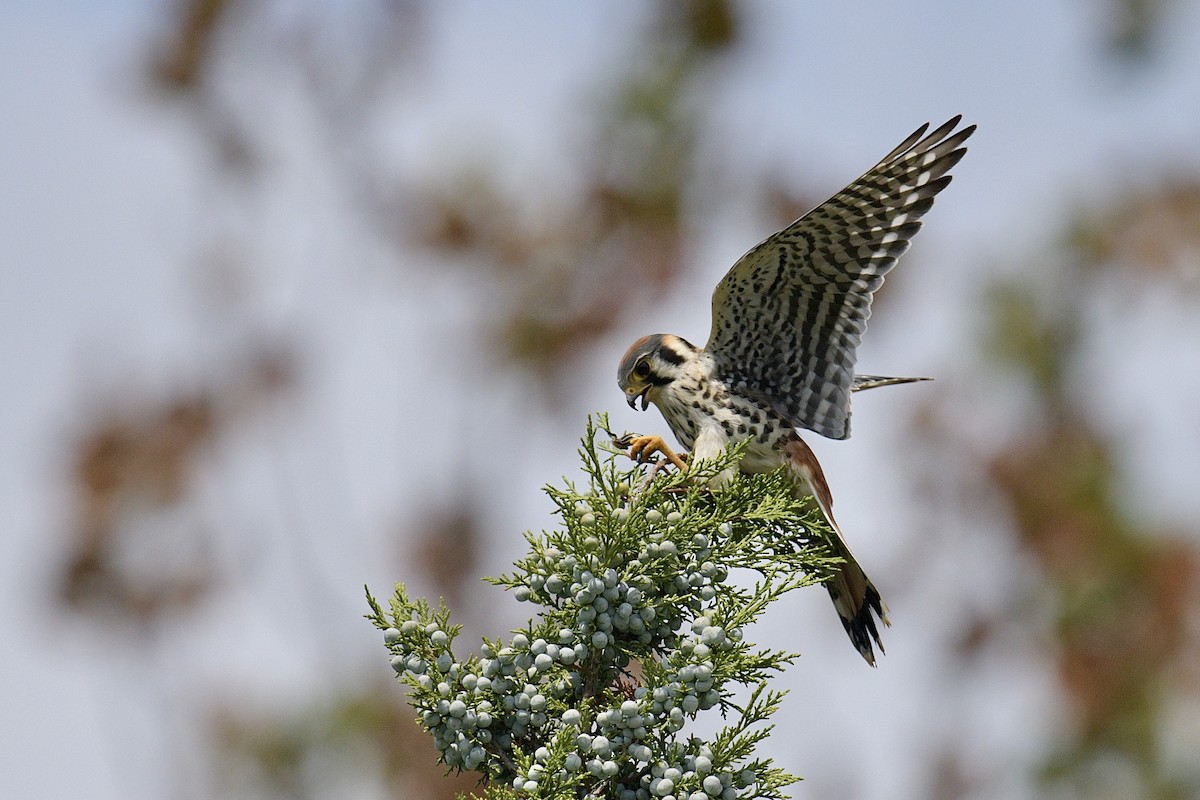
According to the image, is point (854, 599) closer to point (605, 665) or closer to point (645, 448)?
point (645, 448)

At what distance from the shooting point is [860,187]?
159 inches

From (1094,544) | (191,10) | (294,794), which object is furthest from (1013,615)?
(191,10)

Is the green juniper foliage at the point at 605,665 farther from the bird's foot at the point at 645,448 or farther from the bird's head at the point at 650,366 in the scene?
the bird's head at the point at 650,366

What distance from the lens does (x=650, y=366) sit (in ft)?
13.5

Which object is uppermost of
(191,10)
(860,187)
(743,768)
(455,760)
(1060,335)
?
(191,10)

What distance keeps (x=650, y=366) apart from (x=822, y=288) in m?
0.57

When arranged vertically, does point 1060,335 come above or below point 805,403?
above

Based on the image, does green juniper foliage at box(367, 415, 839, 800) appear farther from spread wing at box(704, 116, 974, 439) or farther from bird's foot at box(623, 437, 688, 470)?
spread wing at box(704, 116, 974, 439)

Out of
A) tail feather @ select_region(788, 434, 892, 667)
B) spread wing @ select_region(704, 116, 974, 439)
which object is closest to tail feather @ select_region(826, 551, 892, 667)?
tail feather @ select_region(788, 434, 892, 667)

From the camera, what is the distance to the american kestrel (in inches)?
158

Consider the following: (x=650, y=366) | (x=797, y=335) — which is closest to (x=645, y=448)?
(x=650, y=366)

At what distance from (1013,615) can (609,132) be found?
6062 mm

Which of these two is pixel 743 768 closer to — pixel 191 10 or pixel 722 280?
pixel 722 280

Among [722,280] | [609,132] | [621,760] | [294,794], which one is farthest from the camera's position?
[609,132]
